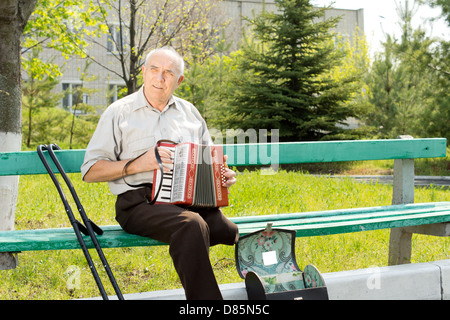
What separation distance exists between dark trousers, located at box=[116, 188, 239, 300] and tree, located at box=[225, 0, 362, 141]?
1008 centimetres

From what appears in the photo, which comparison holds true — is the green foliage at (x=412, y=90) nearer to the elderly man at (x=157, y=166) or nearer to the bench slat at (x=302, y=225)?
the bench slat at (x=302, y=225)

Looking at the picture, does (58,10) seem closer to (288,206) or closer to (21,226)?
(21,226)

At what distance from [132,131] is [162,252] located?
5.42 feet

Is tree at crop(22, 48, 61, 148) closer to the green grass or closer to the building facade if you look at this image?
the building facade

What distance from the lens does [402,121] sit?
17.1 meters

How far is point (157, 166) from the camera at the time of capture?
112 inches

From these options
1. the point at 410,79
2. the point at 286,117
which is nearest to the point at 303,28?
the point at 286,117

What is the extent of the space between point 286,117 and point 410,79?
25.9 ft

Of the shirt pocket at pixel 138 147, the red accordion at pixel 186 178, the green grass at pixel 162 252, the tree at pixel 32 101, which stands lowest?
the green grass at pixel 162 252

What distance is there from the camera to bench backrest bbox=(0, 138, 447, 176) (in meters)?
3.11

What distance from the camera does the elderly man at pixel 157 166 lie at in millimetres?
2549

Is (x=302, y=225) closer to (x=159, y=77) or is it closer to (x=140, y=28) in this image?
(x=159, y=77)

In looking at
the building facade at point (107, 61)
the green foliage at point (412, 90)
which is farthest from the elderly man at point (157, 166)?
the building facade at point (107, 61)

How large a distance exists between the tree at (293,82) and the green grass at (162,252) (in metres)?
6.47
